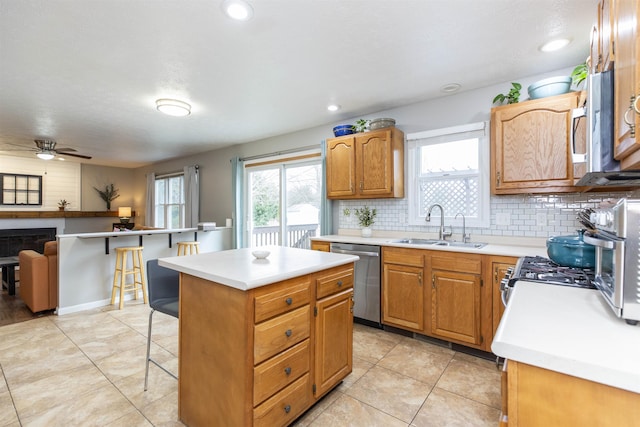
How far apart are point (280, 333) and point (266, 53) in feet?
6.98

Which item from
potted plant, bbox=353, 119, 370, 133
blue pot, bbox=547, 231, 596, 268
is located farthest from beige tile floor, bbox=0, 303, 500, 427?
potted plant, bbox=353, 119, 370, 133

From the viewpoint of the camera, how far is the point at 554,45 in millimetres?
2316

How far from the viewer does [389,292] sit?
3.07 m

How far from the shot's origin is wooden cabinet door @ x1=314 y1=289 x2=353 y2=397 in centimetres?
185

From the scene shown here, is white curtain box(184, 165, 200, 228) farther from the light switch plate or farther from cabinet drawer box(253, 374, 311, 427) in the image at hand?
the light switch plate

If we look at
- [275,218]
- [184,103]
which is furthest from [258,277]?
[275,218]

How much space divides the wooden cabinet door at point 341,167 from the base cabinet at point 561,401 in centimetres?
299

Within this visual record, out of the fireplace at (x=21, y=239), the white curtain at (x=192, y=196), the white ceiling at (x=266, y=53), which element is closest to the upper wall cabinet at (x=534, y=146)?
the white ceiling at (x=266, y=53)

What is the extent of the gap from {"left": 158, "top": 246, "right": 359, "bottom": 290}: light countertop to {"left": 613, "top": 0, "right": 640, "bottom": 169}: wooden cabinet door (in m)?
1.43

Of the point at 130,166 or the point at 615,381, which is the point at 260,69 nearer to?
the point at 615,381

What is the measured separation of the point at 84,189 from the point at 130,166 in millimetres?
1211

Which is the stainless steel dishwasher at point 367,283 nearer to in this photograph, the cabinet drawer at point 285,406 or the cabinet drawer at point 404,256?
the cabinet drawer at point 404,256

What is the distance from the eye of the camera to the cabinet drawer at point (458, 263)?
8.44 feet

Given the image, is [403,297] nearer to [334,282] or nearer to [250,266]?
[334,282]
